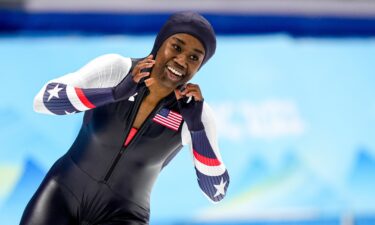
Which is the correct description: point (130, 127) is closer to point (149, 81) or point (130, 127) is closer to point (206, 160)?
point (149, 81)

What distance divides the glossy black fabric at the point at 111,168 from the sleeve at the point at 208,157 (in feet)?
0.30

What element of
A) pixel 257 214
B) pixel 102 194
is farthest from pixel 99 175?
pixel 257 214

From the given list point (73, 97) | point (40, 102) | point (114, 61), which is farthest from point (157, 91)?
point (40, 102)

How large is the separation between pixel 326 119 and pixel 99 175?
256 cm

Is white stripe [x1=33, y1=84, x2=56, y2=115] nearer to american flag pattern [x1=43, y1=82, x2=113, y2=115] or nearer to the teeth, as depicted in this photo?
american flag pattern [x1=43, y1=82, x2=113, y2=115]

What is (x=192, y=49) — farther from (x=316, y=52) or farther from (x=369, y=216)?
(x=316, y=52)

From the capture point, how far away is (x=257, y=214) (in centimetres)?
387

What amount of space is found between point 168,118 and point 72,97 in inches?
14.0

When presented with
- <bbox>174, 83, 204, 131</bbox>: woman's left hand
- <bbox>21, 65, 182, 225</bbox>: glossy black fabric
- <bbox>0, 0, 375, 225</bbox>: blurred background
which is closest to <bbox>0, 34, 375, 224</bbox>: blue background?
<bbox>0, 0, 375, 225</bbox>: blurred background

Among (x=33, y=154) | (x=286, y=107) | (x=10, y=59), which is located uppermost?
(x=286, y=107)

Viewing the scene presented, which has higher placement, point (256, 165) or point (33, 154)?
point (256, 165)

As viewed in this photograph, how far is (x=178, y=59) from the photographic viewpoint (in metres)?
2.32

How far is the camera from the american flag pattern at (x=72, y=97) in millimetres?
2318

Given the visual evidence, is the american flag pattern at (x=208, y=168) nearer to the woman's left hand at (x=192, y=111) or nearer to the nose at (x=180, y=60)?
the woman's left hand at (x=192, y=111)
